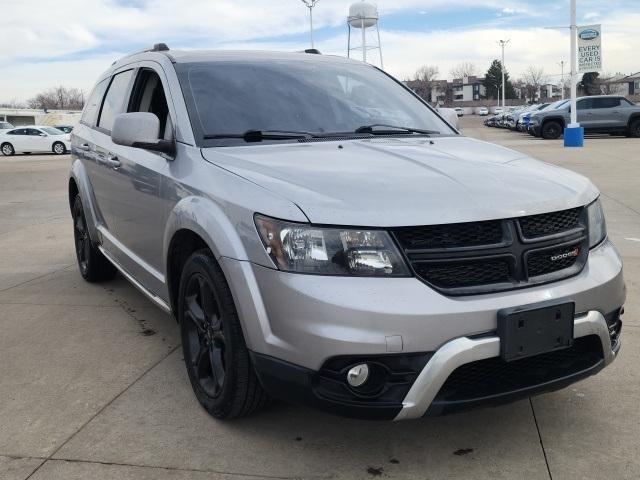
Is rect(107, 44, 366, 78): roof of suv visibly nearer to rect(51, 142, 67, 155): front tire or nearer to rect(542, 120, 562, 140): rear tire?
rect(542, 120, 562, 140): rear tire

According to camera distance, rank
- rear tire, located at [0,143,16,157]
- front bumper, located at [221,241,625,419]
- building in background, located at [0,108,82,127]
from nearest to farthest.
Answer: front bumper, located at [221,241,625,419]
rear tire, located at [0,143,16,157]
building in background, located at [0,108,82,127]

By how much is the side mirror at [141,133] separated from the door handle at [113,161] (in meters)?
0.87

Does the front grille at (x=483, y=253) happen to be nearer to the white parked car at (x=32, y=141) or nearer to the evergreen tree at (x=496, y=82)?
the white parked car at (x=32, y=141)

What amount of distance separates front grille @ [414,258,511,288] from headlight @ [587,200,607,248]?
1.90 ft

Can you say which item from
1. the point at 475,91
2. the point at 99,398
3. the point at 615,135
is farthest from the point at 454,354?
the point at 475,91

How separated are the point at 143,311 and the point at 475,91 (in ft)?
469

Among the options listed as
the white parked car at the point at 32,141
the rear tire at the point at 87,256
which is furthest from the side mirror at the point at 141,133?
the white parked car at the point at 32,141

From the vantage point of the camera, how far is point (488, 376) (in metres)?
2.52

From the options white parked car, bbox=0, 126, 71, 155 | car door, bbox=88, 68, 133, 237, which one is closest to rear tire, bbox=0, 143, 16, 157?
white parked car, bbox=0, 126, 71, 155

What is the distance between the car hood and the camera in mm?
2418

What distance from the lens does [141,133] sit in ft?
10.7

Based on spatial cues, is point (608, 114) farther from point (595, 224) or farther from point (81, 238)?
point (595, 224)

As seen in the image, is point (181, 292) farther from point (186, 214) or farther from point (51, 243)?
point (51, 243)

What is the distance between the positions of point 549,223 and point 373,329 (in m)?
0.86
